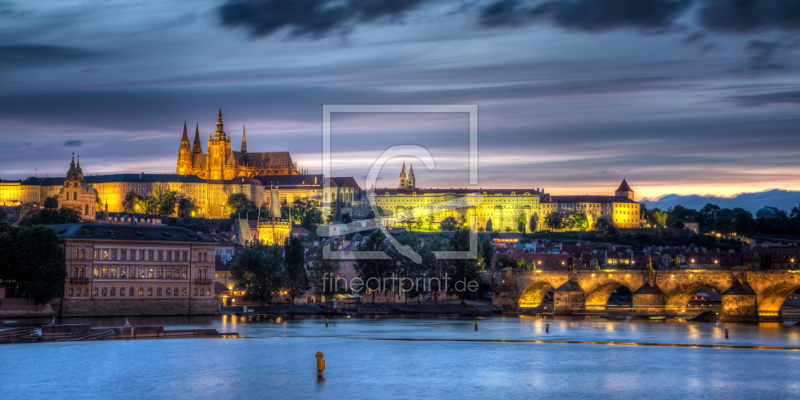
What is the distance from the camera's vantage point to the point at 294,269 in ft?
257

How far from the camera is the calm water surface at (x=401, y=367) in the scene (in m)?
31.0

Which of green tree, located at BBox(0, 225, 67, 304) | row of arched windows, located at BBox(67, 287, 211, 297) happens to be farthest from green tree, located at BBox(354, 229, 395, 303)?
green tree, located at BBox(0, 225, 67, 304)

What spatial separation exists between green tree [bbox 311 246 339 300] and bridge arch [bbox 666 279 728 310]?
99.4 feet

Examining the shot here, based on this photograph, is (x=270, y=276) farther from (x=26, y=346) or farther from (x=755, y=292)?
(x=755, y=292)

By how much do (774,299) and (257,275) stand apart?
43.4 meters

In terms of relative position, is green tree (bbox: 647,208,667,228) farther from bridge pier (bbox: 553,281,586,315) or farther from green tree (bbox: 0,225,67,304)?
green tree (bbox: 0,225,67,304)

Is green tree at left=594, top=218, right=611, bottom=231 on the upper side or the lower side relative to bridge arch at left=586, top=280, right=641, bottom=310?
upper

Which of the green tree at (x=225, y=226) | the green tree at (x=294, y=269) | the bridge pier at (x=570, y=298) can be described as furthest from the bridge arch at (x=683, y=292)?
the green tree at (x=225, y=226)

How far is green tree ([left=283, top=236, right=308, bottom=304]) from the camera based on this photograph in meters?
78.3

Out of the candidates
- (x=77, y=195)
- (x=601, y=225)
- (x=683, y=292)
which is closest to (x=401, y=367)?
(x=683, y=292)

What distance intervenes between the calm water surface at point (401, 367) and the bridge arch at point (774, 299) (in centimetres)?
1040

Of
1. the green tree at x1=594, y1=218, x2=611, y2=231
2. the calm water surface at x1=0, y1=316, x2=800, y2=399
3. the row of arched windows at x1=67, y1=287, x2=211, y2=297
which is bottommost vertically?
the calm water surface at x1=0, y1=316, x2=800, y2=399

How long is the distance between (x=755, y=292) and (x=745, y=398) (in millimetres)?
40366

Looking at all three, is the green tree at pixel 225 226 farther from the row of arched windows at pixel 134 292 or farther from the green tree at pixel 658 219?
the row of arched windows at pixel 134 292
